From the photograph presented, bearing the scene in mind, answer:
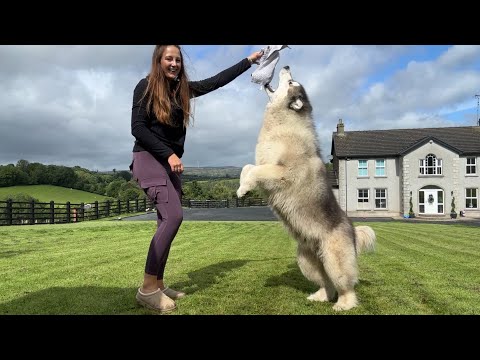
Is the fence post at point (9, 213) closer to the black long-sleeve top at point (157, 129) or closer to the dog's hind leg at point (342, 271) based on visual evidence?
the black long-sleeve top at point (157, 129)

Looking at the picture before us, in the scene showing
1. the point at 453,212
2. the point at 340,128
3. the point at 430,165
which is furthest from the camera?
the point at 340,128

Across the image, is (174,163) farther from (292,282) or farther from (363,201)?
(363,201)

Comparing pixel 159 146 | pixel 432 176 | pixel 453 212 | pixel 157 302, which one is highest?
pixel 432 176

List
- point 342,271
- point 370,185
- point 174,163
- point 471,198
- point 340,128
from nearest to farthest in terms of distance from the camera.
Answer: point 174,163
point 342,271
point 471,198
point 370,185
point 340,128

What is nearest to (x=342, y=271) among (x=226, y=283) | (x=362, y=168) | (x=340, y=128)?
(x=226, y=283)

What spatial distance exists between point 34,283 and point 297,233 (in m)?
3.92

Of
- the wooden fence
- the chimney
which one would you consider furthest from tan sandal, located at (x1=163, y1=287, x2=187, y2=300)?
the chimney

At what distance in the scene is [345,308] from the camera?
166 inches

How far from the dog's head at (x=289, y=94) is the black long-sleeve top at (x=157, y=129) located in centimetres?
86

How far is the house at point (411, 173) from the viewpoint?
37500mm

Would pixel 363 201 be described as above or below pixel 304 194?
below

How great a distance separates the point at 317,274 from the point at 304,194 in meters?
1.12

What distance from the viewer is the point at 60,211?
2734 centimetres
